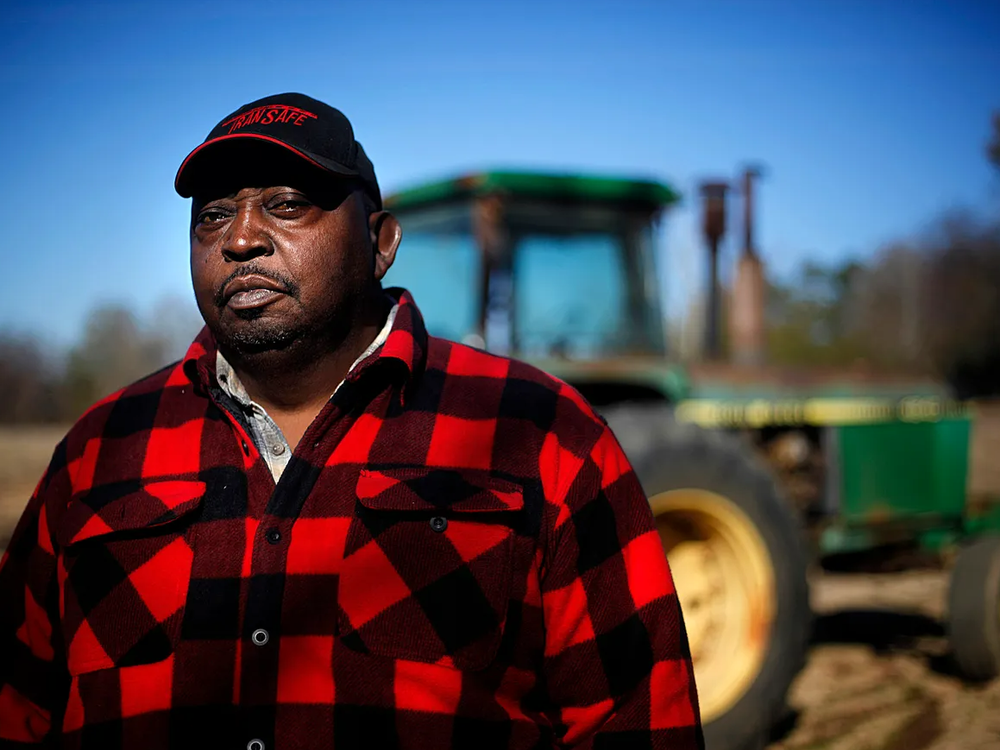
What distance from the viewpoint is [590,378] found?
359 cm

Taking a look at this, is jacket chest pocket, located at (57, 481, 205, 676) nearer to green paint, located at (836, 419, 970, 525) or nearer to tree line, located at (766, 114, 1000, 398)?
green paint, located at (836, 419, 970, 525)

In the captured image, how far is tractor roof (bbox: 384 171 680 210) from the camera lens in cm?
357

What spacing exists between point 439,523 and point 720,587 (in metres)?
2.25

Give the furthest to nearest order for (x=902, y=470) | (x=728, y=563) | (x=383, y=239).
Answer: (x=902, y=470), (x=728, y=563), (x=383, y=239)

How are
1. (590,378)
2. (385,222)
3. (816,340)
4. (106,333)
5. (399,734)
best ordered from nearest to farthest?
1. (399,734)
2. (385,222)
3. (590,378)
4. (106,333)
5. (816,340)

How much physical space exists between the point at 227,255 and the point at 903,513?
12.6 ft

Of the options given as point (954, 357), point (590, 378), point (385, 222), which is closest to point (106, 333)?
point (590, 378)

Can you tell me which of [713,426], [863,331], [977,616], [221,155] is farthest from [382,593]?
[863,331]

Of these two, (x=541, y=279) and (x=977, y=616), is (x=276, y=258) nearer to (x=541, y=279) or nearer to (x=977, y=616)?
(x=541, y=279)

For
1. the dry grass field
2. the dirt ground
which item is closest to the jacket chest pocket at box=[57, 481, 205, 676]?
the dirt ground

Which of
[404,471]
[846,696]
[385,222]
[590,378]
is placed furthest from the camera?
[846,696]

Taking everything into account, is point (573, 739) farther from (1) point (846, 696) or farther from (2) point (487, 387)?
(1) point (846, 696)

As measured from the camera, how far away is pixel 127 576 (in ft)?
4.89

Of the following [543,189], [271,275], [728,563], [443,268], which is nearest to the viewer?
[271,275]
